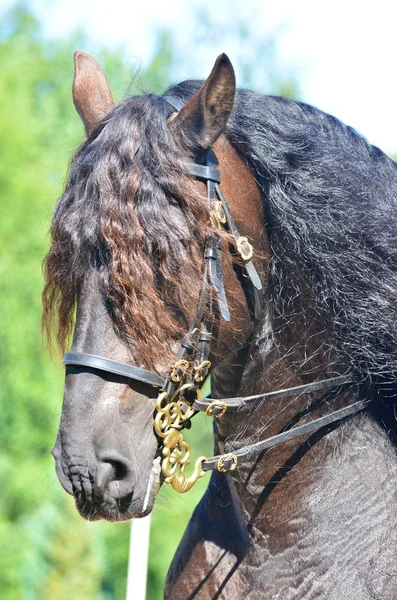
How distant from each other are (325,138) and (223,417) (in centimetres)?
111

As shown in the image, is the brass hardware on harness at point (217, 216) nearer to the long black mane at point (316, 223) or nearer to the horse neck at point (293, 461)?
the long black mane at point (316, 223)

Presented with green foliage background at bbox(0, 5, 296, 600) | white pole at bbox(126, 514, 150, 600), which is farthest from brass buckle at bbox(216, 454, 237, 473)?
green foliage background at bbox(0, 5, 296, 600)

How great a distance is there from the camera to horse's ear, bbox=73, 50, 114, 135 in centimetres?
338

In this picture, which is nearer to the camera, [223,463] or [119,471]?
[119,471]

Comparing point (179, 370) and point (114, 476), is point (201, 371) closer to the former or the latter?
point (179, 370)

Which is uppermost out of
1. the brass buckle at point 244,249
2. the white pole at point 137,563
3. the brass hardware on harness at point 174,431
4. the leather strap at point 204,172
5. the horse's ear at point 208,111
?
the horse's ear at point 208,111

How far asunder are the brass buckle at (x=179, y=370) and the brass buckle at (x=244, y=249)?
0.44m

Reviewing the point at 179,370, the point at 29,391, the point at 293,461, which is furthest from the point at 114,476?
the point at 29,391

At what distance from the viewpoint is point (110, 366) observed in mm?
2666

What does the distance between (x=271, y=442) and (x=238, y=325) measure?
43 centimetres

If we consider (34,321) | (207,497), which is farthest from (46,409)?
(207,497)

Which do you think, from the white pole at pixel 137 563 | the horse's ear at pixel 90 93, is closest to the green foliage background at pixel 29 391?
the white pole at pixel 137 563

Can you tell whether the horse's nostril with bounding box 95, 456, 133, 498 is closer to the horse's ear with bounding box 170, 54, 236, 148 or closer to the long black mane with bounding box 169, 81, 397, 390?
the long black mane with bounding box 169, 81, 397, 390

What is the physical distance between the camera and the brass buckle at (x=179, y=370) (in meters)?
2.78
